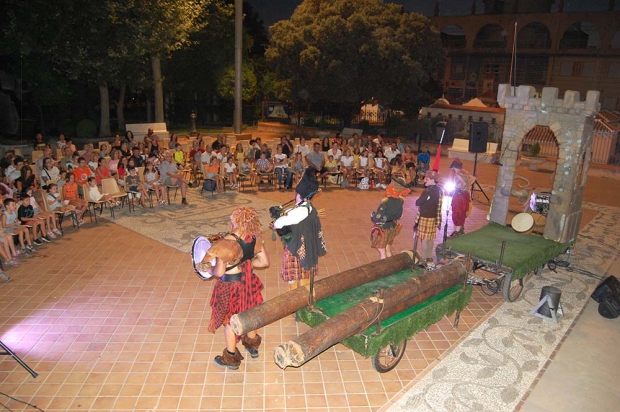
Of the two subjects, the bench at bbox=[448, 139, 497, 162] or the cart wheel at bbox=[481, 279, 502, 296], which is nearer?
the cart wheel at bbox=[481, 279, 502, 296]

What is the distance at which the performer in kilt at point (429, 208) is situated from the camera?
8.36 meters

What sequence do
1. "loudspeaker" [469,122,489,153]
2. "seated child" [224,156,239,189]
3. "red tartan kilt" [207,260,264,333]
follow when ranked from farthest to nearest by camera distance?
"seated child" [224,156,239,189] → "loudspeaker" [469,122,489,153] → "red tartan kilt" [207,260,264,333]

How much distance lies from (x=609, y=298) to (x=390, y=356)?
13.7 feet

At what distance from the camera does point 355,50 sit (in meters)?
24.9

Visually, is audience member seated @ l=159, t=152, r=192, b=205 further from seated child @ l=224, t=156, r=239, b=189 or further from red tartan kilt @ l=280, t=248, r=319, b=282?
red tartan kilt @ l=280, t=248, r=319, b=282

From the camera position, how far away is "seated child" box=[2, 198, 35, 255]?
8680 mm

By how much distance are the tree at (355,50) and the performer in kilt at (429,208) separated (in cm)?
1759

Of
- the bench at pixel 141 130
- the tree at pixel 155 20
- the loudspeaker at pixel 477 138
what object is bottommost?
the bench at pixel 141 130

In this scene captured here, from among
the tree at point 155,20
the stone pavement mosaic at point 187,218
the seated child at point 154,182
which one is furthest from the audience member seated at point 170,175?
the tree at point 155,20

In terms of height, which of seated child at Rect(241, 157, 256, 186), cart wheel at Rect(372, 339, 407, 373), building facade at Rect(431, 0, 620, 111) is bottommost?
cart wheel at Rect(372, 339, 407, 373)

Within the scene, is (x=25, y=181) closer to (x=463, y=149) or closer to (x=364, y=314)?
(x=364, y=314)

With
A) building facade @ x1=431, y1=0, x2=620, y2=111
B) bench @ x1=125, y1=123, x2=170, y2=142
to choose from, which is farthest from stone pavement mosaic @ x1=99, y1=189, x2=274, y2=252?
building facade @ x1=431, y1=0, x2=620, y2=111

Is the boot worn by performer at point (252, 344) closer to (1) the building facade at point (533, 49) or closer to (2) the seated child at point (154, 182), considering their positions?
(2) the seated child at point (154, 182)

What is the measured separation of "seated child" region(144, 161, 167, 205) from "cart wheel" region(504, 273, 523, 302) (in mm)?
8893
